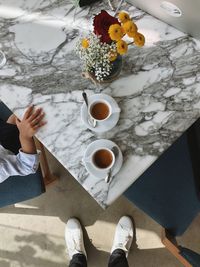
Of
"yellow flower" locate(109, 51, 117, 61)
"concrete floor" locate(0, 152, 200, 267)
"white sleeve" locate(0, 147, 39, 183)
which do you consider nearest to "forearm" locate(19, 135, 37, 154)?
"white sleeve" locate(0, 147, 39, 183)

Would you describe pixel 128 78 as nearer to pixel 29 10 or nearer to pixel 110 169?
pixel 110 169

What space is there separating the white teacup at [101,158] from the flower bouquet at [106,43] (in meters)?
0.23

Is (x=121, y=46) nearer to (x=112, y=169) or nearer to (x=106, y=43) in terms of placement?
(x=106, y=43)

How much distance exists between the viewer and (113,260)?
1622 millimetres

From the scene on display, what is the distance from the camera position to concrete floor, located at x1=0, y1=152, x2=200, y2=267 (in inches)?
66.9

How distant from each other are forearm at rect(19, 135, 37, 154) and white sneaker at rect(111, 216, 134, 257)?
2.09 ft

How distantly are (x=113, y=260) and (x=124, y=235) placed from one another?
0.40 ft

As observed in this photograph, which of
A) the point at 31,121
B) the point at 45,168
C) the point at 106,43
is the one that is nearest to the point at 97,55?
the point at 106,43

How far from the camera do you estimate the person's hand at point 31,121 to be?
46.4 inches

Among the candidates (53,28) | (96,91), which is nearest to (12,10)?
(53,28)

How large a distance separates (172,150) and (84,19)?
0.57m

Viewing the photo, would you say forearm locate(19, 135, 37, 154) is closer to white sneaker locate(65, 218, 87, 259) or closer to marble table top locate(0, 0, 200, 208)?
marble table top locate(0, 0, 200, 208)

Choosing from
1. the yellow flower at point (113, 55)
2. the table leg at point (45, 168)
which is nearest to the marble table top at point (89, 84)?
the yellow flower at point (113, 55)

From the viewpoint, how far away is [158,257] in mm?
1688
